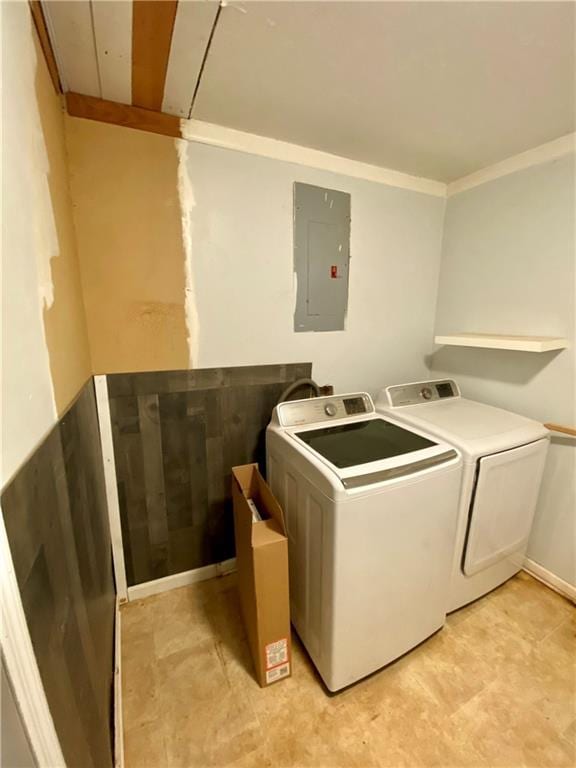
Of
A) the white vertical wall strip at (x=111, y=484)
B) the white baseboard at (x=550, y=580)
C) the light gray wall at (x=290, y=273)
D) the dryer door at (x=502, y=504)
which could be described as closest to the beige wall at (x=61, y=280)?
the white vertical wall strip at (x=111, y=484)

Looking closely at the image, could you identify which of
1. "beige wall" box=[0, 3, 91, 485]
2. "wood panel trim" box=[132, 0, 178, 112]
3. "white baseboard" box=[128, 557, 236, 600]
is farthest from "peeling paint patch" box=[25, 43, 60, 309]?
"white baseboard" box=[128, 557, 236, 600]

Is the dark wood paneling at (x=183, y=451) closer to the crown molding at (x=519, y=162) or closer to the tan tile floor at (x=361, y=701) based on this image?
the tan tile floor at (x=361, y=701)

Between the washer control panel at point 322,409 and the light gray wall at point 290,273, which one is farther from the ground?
the light gray wall at point 290,273

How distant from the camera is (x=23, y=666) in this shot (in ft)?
1.49

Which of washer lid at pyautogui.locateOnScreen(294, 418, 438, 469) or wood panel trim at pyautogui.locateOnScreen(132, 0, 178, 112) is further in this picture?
washer lid at pyautogui.locateOnScreen(294, 418, 438, 469)

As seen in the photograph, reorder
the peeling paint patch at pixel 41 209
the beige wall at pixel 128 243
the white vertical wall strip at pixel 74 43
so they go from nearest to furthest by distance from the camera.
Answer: the peeling paint patch at pixel 41 209 → the white vertical wall strip at pixel 74 43 → the beige wall at pixel 128 243

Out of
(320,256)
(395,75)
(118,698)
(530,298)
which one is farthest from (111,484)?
(530,298)

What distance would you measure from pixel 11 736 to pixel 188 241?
1.59 meters

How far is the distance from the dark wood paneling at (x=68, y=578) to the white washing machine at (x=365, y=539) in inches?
29.5

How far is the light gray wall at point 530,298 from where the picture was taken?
167 centimetres

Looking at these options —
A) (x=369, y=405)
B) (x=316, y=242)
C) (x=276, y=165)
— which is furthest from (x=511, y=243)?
(x=276, y=165)

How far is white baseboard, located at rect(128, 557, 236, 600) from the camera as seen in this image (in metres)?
1.74

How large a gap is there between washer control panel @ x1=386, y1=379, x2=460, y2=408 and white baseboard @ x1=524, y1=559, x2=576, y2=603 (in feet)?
3.52

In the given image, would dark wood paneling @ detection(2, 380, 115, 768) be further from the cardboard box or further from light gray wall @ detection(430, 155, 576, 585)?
light gray wall @ detection(430, 155, 576, 585)
